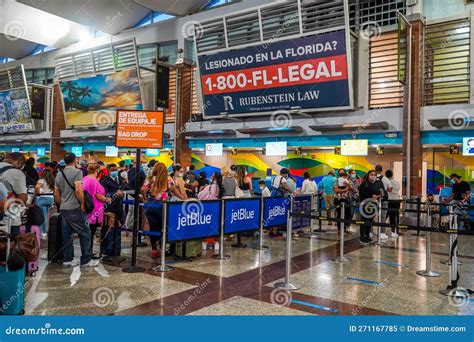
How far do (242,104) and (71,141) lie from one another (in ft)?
38.8

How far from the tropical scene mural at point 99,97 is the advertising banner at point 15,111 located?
3.87 metres

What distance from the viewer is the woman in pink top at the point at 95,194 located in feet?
20.9

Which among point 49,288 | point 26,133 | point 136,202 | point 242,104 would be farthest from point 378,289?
point 26,133

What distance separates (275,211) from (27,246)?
554cm

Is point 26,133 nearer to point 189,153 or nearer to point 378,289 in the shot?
point 189,153

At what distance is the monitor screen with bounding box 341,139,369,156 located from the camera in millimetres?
12711

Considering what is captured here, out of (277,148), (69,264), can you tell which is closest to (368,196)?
(277,148)
